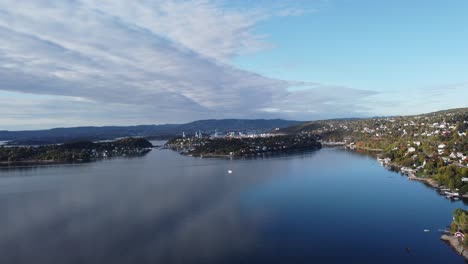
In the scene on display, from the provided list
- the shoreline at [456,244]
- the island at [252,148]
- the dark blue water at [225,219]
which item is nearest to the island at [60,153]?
the island at [252,148]

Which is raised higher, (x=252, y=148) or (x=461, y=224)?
(x=252, y=148)

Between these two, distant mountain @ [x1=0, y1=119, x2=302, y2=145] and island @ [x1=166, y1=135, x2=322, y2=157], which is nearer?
island @ [x1=166, y1=135, x2=322, y2=157]

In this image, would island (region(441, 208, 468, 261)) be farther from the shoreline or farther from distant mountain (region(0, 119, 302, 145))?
distant mountain (region(0, 119, 302, 145))

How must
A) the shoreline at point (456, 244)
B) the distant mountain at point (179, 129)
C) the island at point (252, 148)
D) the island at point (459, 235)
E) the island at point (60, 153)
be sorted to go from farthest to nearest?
the distant mountain at point (179, 129)
the island at point (252, 148)
the island at point (60, 153)
the island at point (459, 235)
the shoreline at point (456, 244)

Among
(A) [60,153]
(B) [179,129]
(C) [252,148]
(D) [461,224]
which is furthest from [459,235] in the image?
(B) [179,129]

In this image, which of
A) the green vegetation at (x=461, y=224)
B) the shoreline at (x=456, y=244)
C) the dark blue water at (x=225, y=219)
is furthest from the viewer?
the green vegetation at (x=461, y=224)

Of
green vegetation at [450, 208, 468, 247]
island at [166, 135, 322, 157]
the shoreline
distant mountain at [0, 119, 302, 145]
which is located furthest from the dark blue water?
distant mountain at [0, 119, 302, 145]

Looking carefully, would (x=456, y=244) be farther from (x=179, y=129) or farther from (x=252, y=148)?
(x=179, y=129)

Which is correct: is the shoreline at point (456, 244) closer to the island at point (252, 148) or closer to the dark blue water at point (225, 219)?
the dark blue water at point (225, 219)

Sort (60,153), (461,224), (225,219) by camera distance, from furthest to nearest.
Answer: (60,153) < (225,219) < (461,224)
